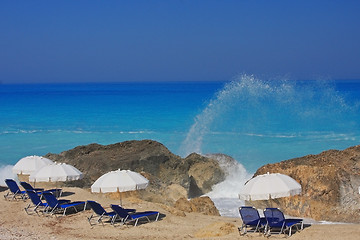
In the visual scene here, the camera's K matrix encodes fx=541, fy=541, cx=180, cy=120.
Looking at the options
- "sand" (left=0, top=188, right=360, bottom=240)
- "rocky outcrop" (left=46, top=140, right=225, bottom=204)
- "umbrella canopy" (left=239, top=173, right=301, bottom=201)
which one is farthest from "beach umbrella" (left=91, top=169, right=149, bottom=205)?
"rocky outcrop" (left=46, top=140, right=225, bottom=204)

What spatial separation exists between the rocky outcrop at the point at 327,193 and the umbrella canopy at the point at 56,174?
650 cm

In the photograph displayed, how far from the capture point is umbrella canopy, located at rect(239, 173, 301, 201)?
41.6 feet

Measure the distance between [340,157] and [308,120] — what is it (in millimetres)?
39894

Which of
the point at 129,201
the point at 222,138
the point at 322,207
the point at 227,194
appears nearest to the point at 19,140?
the point at 222,138

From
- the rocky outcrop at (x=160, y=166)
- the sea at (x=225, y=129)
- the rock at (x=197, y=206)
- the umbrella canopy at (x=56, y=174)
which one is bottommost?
the rock at (x=197, y=206)

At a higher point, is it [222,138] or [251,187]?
[222,138]

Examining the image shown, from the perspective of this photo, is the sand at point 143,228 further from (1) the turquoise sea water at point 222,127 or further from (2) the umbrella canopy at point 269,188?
(1) the turquoise sea water at point 222,127

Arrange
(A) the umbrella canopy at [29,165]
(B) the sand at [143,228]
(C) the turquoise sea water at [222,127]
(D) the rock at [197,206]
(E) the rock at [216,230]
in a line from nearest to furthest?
1. (B) the sand at [143,228]
2. (E) the rock at [216,230]
3. (D) the rock at [197,206]
4. (A) the umbrella canopy at [29,165]
5. (C) the turquoise sea water at [222,127]

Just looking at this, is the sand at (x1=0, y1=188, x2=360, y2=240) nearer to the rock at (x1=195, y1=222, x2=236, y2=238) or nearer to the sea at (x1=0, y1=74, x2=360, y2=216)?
the rock at (x1=195, y1=222, x2=236, y2=238)

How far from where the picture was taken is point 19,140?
45625 mm

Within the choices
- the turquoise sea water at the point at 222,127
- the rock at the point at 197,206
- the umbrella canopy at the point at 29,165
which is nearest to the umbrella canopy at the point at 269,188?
the rock at the point at 197,206

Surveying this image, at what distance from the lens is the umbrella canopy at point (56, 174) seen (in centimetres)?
1630

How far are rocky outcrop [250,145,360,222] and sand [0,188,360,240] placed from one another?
2787mm

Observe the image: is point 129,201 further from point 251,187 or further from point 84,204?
point 251,187
